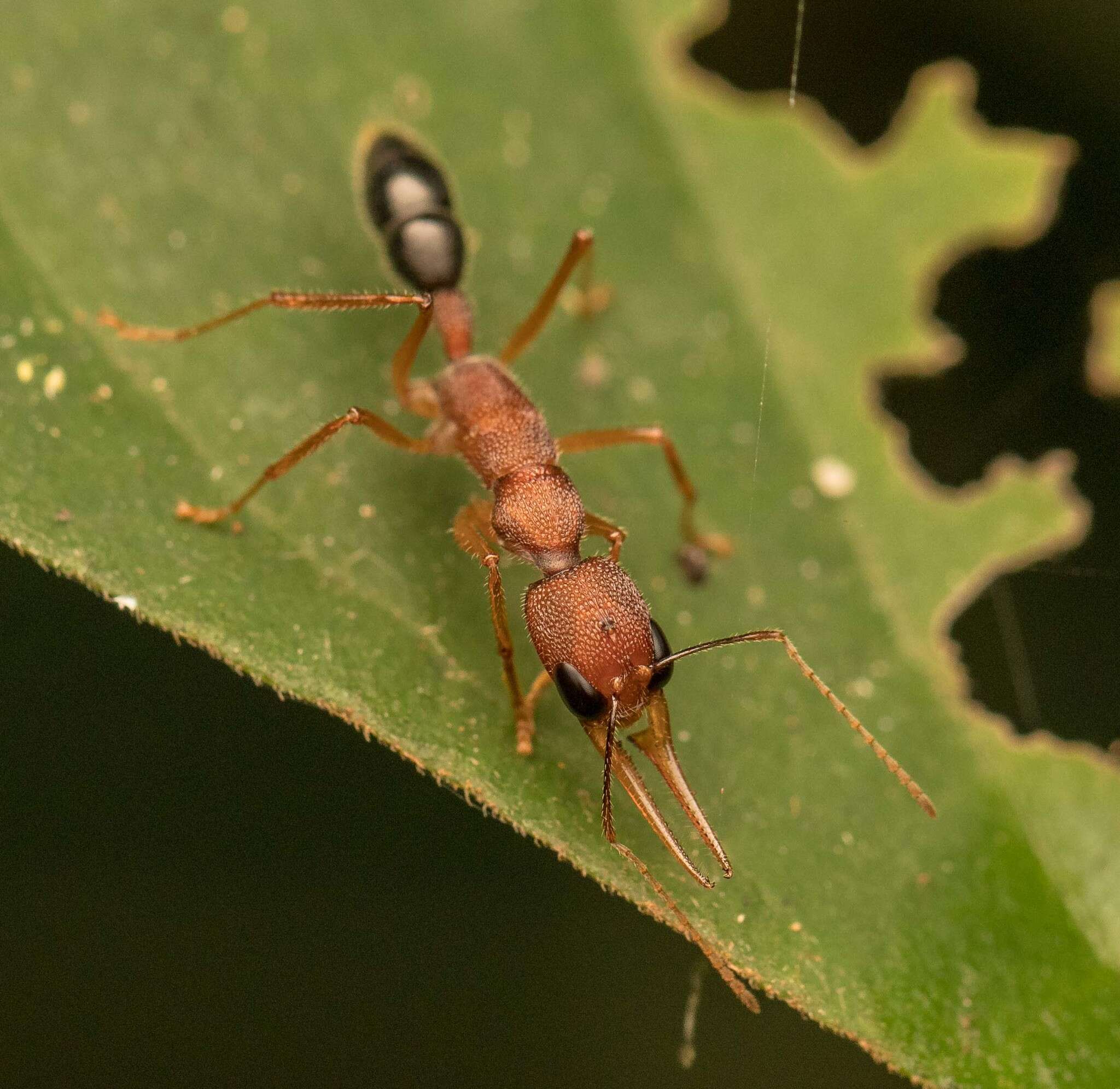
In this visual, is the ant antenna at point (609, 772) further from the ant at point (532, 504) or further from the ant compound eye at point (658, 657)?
the ant compound eye at point (658, 657)

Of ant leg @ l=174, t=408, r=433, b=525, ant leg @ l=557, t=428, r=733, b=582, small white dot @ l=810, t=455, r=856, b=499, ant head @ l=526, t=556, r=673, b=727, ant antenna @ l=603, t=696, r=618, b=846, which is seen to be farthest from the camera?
small white dot @ l=810, t=455, r=856, b=499

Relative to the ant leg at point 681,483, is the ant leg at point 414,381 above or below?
above

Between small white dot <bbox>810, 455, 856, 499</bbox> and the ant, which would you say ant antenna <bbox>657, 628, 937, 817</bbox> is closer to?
the ant

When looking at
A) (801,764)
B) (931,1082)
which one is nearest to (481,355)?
(801,764)

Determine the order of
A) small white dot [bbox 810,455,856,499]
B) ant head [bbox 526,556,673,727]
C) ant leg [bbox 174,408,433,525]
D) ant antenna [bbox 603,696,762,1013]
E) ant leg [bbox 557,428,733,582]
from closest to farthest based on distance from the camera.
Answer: ant antenna [bbox 603,696,762,1013] → ant head [bbox 526,556,673,727] → ant leg [bbox 174,408,433,525] → ant leg [bbox 557,428,733,582] → small white dot [bbox 810,455,856,499]

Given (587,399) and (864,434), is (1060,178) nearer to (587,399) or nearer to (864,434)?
(864,434)

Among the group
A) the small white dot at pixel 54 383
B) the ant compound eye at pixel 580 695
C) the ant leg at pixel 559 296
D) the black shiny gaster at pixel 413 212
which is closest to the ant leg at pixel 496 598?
the ant compound eye at pixel 580 695

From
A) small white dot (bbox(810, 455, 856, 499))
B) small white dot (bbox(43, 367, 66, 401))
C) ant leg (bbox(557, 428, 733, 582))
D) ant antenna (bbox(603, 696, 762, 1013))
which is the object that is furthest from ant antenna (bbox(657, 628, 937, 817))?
small white dot (bbox(43, 367, 66, 401))
